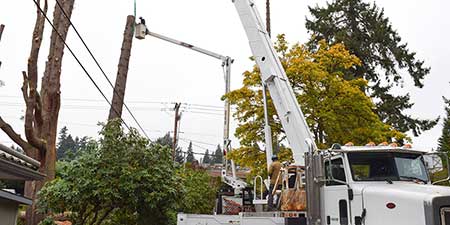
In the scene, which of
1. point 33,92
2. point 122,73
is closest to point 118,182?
point 33,92

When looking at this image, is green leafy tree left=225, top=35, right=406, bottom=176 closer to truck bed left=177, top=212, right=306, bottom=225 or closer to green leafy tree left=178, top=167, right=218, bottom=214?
green leafy tree left=178, top=167, right=218, bottom=214

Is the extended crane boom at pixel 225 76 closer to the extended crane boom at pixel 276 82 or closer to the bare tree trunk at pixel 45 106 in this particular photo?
the bare tree trunk at pixel 45 106

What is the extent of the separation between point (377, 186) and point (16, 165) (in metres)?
5.14

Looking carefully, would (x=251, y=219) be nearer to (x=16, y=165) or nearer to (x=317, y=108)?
(x=16, y=165)

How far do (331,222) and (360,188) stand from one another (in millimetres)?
743

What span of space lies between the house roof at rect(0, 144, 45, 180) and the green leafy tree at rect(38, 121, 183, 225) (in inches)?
95.7

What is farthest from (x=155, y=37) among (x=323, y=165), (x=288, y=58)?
(x=323, y=165)

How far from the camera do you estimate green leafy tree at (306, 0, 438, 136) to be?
22.9m

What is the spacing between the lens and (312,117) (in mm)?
13406

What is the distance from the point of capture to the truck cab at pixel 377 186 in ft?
18.9

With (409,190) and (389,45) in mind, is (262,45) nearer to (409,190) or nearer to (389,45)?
(409,190)

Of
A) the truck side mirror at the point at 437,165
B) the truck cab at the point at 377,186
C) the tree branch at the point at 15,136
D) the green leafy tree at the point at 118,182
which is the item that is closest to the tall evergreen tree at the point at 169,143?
the green leafy tree at the point at 118,182

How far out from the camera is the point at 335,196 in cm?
666

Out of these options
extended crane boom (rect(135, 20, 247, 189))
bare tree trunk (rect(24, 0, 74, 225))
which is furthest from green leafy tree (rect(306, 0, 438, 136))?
bare tree trunk (rect(24, 0, 74, 225))
